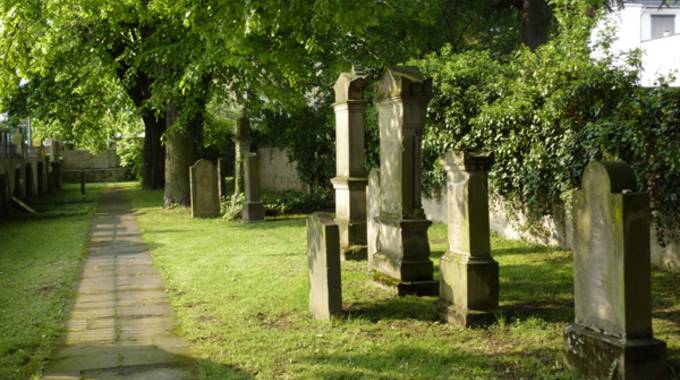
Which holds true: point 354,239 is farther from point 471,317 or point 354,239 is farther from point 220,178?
point 220,178

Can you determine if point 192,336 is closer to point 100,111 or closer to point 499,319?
point 499,319

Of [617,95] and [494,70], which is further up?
[494,70]

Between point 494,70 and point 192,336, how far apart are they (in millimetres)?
9268

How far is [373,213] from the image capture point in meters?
10.2

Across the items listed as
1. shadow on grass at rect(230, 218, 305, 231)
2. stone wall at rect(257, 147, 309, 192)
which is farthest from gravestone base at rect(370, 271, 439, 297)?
stone wall at rect(257, 147, 309, 192)

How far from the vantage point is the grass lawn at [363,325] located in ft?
18.9

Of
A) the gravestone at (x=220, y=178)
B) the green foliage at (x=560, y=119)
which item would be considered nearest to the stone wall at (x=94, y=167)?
the gravestone at (x=220, y=178)

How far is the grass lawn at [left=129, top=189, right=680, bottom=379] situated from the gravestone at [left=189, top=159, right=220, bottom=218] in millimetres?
6967

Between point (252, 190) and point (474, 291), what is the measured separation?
1136 centimetres

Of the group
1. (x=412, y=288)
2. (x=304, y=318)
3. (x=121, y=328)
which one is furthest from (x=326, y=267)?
(x=121, y=328)

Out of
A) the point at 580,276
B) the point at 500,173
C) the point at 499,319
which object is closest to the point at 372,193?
the point at 500,173

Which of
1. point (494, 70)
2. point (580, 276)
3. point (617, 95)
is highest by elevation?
point (494, 70)

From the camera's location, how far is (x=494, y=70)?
1424 cm

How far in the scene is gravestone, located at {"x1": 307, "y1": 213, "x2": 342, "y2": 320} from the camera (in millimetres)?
7219
